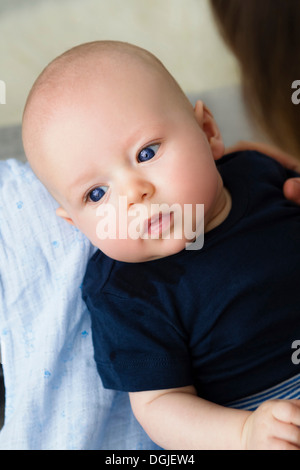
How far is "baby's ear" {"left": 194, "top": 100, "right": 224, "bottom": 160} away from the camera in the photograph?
35.4 inches

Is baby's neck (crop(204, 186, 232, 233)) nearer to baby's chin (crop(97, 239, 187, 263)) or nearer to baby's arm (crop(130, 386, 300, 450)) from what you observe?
baby's chin (crop(97, 239, 187, 263))

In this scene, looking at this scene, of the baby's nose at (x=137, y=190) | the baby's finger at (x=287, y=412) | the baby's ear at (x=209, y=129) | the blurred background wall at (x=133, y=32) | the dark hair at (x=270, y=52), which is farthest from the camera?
the blurred background wall at (x=133, y=32)

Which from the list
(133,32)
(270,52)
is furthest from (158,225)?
(133,32)

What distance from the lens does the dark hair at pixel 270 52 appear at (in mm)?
1163

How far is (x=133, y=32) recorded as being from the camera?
188 centimetres

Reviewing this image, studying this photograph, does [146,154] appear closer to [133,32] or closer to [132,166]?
[132,166]

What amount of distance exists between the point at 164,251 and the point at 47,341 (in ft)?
0.84

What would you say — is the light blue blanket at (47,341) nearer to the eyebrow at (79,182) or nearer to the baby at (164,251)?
the baby at (164,251)

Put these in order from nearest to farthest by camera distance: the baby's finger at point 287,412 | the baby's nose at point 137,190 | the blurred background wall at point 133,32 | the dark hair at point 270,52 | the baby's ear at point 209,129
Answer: the baby's finger at point 287,412, the baby's nose at point 137,190, the baby's ear at point 209,129, the dark hair at point 270,52, the blurred background wall at point 133,32

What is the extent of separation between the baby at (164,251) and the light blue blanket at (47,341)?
0.07 m

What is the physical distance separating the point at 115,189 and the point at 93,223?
0.08 meters

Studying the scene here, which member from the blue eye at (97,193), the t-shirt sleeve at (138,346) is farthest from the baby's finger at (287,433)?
the blue eye at (97,193)

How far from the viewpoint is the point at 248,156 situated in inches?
41.1

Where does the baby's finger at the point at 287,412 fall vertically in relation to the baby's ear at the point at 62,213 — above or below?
below
